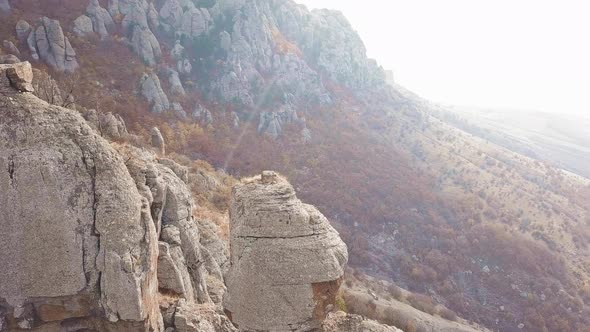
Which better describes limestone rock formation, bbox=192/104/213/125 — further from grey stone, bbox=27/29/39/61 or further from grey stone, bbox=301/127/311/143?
grey stone, bbox=27/29/39/61

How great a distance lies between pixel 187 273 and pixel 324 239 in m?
6.93

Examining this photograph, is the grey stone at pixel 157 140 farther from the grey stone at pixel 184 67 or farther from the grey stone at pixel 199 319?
the grey stone at pixel 184 67

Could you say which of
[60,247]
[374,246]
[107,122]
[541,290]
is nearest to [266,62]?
[374,246]

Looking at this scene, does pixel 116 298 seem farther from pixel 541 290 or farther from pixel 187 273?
pixel 541 290

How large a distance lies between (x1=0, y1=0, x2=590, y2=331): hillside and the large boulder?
32689 mm

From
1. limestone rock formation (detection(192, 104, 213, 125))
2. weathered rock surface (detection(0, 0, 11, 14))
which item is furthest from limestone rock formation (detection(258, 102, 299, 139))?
weathered rock surface (detection(0, 0, 11, 14))

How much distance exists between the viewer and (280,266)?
9023 millimetres

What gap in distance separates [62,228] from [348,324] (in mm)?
7193

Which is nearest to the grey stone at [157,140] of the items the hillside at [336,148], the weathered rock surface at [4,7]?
the hillside at [336,148]

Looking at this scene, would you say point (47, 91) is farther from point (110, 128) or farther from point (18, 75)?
point (18, 75)

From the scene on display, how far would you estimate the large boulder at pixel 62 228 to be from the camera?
7.72 meters

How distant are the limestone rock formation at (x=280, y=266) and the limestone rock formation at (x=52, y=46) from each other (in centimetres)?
5037

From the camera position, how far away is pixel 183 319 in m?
10.5

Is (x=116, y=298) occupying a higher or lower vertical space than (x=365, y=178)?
higher
